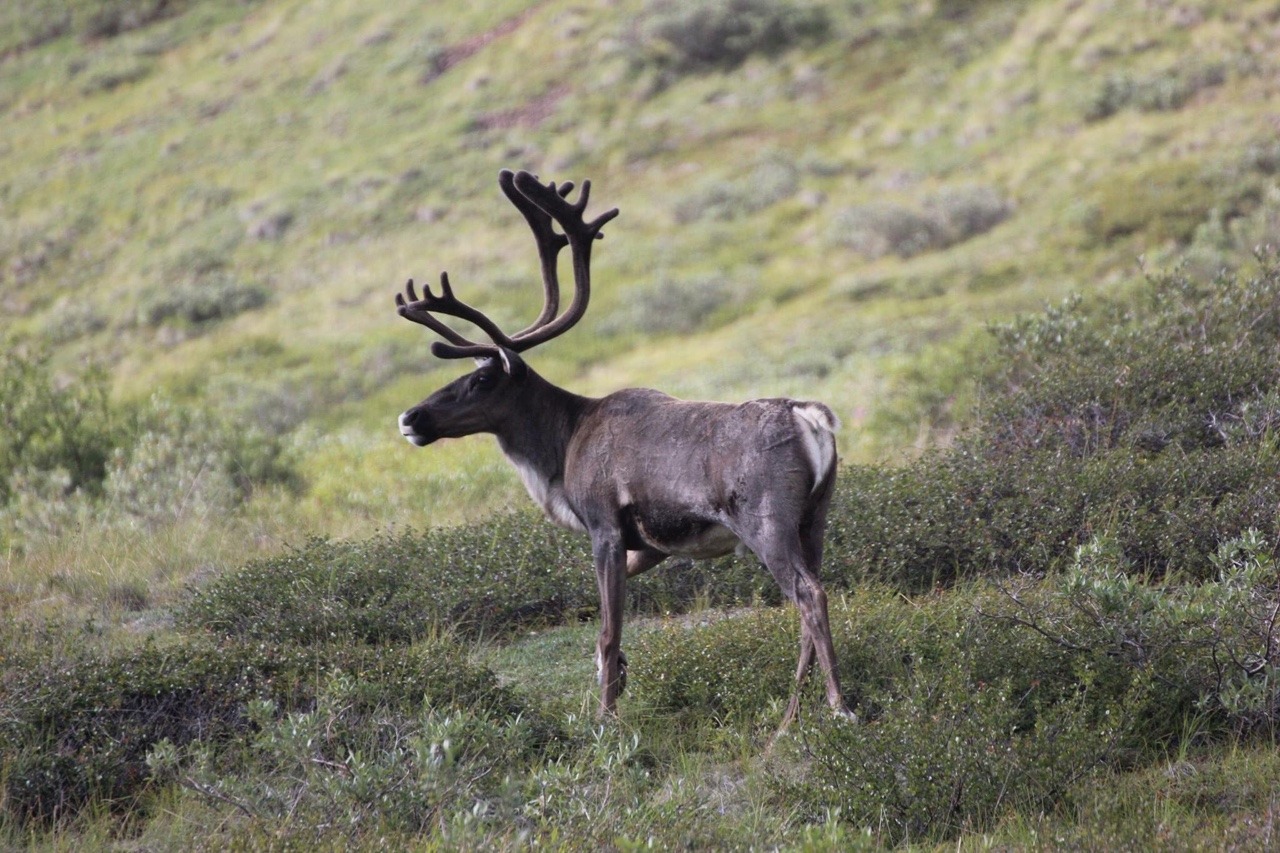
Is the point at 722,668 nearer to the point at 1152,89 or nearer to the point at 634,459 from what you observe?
the point at 634,459

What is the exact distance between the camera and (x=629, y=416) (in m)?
7.23

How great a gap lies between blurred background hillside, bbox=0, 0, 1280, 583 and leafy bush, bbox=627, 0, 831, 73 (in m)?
0.12

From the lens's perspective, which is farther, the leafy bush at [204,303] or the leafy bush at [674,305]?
the leafy bush at [204,303]

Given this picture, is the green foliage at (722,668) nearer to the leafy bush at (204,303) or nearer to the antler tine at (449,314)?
the antler tine at (449,314)

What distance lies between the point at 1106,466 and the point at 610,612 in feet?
11.4

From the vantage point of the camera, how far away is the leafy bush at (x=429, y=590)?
26.3 feet

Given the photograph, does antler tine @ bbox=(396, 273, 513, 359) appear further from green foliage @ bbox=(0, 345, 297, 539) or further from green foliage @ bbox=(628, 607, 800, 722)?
green foliage @ bbox=(0, 345, 297, 539)

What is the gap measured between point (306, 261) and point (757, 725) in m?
29.9

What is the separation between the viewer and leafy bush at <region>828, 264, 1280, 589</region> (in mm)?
7824

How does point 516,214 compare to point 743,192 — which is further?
point 516,214

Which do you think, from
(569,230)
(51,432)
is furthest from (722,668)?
(51,432)

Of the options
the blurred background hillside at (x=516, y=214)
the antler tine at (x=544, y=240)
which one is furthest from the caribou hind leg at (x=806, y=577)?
the blurred background hillside at (x=516, y=214)

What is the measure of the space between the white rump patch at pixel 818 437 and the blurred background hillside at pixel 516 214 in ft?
17.6

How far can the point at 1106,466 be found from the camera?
836 centimetres
